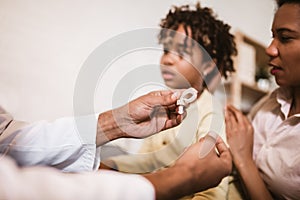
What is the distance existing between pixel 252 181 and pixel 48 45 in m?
0.62

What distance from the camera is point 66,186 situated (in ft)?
1.27

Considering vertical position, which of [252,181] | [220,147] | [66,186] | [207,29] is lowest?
[252,181]

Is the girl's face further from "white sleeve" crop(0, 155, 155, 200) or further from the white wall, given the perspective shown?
"white sleeve" crop(0, 155, 155, 200)

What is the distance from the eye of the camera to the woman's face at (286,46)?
820mm

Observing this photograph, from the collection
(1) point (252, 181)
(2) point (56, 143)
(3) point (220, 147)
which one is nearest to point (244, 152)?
(1) point (252, 181)

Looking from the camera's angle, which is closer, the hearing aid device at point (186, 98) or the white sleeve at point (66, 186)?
the white sleeve at point (66, 186)

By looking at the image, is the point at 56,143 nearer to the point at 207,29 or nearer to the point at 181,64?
the point at 181,64

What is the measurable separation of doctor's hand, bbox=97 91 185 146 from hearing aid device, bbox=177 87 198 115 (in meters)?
0.01

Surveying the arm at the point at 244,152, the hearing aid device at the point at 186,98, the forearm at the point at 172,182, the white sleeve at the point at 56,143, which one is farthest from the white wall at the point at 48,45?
the arm at the point at 244,152

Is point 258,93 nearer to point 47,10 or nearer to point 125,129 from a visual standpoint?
point 125,129

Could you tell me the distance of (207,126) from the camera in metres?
0.81

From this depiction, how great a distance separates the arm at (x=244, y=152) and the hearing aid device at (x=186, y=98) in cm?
27

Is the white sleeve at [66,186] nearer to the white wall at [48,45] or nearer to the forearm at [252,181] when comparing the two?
the white wall at [48,45]

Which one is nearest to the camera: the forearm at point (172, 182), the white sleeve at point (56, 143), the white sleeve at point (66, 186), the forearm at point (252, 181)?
the white sleeve at point (66, 186)
